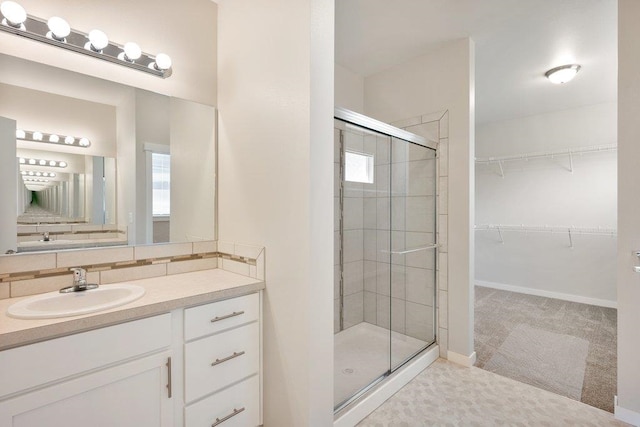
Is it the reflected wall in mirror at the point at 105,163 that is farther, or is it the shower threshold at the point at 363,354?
the shower threshold at the point at 363,354

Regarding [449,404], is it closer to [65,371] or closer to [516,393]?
[516,393]

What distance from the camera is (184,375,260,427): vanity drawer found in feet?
4.46

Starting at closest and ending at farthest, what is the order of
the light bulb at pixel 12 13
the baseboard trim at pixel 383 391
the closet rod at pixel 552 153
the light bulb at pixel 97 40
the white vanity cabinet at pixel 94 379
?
the white vanity cabinet at pixel 94 379, the light bulb at pixel 12 13, the light bulb at pixel 97 40, the baseboard trim at pixel 383 391, the closet rod at pixel 552 153

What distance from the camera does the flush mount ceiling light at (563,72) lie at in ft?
9.37

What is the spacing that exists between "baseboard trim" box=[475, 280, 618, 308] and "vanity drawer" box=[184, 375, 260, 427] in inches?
172

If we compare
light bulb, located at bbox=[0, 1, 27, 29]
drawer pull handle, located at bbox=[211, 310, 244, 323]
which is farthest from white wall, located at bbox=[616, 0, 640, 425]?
light bulb, located at bbox=[0, 1, 27, 29]

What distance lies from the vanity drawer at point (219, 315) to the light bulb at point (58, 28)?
1.46m

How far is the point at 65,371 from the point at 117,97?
1416 millimetres

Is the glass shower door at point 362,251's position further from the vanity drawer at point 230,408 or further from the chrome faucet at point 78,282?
the chrome faucet at point 78,282

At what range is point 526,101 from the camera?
12.6 feet

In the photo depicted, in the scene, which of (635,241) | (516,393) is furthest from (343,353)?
(635,241)

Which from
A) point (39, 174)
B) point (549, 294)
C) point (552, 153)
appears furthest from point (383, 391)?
point (552, 153)

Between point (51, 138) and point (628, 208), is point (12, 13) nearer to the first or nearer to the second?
point (51, 138)

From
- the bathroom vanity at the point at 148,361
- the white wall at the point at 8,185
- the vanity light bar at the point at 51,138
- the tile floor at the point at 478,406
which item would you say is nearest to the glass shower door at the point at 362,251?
the tile floor at the point at 478,406
